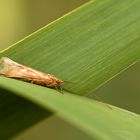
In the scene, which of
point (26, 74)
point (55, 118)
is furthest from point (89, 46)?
point (55, 118)

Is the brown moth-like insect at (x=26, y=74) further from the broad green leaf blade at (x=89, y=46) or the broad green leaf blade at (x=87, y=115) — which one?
the broad green leaf blade at (x=87, y=115)

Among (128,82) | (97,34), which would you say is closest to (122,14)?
(97,34)

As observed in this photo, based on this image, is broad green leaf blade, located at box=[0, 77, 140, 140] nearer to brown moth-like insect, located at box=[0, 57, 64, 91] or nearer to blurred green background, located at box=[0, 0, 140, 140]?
brown moth-like insect, located at box=[0, 57, 64, 91]

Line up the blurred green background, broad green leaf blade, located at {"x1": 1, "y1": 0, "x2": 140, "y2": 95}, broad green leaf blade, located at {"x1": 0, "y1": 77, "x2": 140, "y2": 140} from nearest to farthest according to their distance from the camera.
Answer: broad green leaf blade, located at {"x1": 0, "y1": 77, "x2": 140, "y2": 140}
broad green leaf blade, located at {"x1": 1, "y1": 0, "x2": 140, "y2": 95}
the blurred green background

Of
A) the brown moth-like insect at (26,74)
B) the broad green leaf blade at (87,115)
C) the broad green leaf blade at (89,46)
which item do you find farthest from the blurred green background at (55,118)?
the broad green leaf blade at (87,115)

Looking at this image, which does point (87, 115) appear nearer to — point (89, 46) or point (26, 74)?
point (89, 46)

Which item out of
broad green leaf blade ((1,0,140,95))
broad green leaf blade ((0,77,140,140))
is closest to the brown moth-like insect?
broad green leaf blade ((1,0,140,95))

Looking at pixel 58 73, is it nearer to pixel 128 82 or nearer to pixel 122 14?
pixel 122 14
